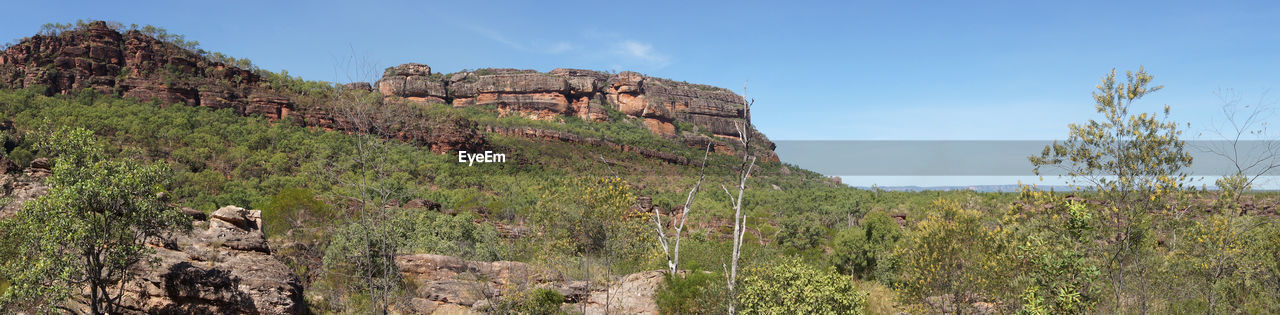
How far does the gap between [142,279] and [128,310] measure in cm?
73

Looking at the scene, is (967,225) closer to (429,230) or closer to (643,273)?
(643,273)

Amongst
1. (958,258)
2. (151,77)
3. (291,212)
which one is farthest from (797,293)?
(151,77)

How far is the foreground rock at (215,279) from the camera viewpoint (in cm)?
1370

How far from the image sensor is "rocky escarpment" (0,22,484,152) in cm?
7025

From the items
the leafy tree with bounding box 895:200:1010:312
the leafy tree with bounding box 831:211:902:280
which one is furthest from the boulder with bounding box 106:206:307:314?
the leafy tree with bounding box 831:211:902:280

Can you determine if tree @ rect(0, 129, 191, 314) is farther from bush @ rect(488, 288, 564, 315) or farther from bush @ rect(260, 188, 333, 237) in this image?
bush @ rect(260, 188, 333, 237)

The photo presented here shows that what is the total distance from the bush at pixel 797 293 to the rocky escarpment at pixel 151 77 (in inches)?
2461

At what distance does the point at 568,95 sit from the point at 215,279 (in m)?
143

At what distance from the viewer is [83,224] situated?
37.0 ft

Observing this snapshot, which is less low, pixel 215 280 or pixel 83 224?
pixel 83 224

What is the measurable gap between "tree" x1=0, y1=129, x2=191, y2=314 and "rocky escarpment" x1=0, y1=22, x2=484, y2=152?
58.9 m

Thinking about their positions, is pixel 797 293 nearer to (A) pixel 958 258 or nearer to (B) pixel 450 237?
(A) pixel 958 258

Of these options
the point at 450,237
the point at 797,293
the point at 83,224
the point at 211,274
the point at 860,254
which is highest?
the point at 83,224

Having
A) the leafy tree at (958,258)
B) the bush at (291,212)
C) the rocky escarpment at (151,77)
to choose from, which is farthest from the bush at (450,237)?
the rocky escarpment at (151,77)
